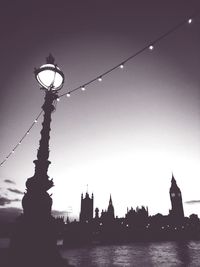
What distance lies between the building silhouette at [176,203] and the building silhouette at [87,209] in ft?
140

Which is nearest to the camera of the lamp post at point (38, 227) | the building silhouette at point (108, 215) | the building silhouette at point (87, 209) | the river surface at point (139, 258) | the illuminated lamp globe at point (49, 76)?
the lamp post at point (38, 227)

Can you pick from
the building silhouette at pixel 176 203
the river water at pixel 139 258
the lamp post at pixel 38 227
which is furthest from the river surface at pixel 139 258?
the building silhouette at pixel 176 203

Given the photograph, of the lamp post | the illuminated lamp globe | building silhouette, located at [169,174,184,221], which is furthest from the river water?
building silhouette, located at [169,174,184,221]

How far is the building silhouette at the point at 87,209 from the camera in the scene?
105 metres

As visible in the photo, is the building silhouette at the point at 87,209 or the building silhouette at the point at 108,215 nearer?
the building silhouette at the point at 87,209

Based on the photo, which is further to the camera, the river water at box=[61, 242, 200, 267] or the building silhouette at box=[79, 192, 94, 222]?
the building silhouette at box=[79, 192, 94, 222]

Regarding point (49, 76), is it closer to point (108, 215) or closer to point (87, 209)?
point (87, 209)

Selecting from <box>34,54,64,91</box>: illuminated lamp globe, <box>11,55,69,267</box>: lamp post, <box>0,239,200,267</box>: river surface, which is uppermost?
<box>34,54,64,91</box>: illuminated lamp globe

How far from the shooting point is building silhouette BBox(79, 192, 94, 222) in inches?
4130

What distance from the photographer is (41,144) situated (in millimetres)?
5500

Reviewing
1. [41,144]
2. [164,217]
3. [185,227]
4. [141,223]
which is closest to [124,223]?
[141,223]

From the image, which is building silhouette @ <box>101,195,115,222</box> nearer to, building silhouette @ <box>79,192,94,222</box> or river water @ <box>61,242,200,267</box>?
building silhouette @ <box>79,192,94,222</box>

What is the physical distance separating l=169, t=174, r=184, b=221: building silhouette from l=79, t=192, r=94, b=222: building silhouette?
42.6 m

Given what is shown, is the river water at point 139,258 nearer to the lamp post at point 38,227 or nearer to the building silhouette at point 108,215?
the lamp post at point 38,227
